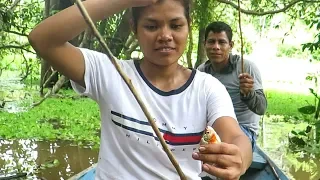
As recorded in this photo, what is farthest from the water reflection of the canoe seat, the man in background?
the man in background

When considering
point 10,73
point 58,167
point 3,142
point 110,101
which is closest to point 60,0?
point 3,142

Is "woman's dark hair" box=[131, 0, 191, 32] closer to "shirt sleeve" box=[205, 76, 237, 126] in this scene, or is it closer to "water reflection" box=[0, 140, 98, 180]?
"shirt sleeve" box=[205, 76, 237, 126]

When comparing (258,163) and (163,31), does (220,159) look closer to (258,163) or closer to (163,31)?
(163,31)

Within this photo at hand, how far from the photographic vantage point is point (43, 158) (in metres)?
5.55

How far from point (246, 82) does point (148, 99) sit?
1.66 meters

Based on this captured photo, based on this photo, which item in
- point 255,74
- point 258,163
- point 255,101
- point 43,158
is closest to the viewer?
point 255,101

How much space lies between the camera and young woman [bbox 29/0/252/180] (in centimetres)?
119

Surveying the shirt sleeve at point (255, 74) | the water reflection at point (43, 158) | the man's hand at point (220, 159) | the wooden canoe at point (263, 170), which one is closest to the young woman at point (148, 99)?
the man's hand at point (220, 159)

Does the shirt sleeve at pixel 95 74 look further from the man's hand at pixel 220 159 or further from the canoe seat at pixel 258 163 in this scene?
the canoe seat at pixel 258 163

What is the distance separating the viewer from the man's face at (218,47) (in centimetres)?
331

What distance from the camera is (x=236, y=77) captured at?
131 inches

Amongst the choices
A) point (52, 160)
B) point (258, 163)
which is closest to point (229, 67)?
point (258, 163)

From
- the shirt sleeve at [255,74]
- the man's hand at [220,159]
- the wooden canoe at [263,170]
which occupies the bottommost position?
the wooden canoe at [263,170]

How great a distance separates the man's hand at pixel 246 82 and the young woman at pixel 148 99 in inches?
59.9
